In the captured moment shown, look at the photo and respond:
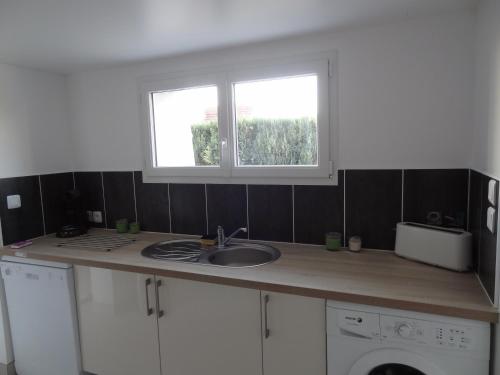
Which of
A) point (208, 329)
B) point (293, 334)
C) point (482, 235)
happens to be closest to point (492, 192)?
point (482, 235)

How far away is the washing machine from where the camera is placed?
1.24 metres

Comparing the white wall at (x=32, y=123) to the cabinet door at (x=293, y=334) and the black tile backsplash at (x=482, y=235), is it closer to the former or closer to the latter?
the cabinet door at (x=293, y=334)

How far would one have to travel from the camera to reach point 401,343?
1325 millimetres

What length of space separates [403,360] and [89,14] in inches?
78.1

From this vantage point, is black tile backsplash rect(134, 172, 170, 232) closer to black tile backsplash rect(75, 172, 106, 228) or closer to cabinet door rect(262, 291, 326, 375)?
black tile backsplash rect(75, 172, 106, 228)

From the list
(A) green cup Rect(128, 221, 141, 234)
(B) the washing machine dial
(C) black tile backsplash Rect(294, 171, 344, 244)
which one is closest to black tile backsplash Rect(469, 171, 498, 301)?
(B) the washing machine dial

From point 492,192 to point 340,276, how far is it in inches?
27.4

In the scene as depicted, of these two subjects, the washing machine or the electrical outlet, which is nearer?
the washing machine

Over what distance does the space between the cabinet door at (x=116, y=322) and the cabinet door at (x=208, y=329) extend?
0.10 meters

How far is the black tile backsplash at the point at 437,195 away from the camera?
5.70 ft

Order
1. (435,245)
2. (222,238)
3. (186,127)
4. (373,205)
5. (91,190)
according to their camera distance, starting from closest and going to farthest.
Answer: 1. (435,245)
2. (373,205)
3. (222,238)
4. (186,127)
5. (91,190)

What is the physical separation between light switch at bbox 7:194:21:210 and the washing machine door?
90.2 inches

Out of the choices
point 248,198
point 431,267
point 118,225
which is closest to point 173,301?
point 248,198

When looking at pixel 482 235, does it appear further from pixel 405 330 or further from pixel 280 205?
pixel 280 205
